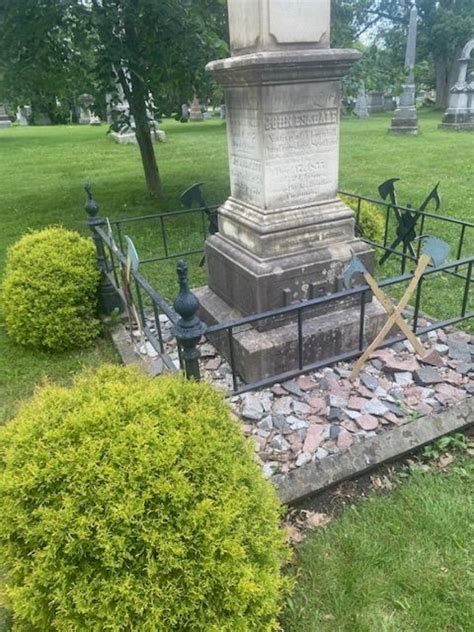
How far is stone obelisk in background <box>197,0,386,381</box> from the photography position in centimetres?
Answer: 344

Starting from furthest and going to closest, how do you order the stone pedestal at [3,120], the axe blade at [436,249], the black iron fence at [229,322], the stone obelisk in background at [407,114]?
the stone pedestal at [3,120]
the stone obelisk in background at [407,114]
the axe blade at [436,249]
the black iron fence at [229,322]

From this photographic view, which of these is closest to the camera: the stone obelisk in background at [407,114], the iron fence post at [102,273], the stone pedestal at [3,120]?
the iron fence post at [102,273]

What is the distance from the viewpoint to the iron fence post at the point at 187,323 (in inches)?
104

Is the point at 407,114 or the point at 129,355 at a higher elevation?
the point at 407,114

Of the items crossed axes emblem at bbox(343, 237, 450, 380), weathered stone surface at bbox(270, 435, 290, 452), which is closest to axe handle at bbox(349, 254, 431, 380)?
crossed axes emblem at bbox(343, 237, 450, 380)

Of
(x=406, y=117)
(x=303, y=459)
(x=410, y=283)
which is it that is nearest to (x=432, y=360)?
(x=410, y=283)

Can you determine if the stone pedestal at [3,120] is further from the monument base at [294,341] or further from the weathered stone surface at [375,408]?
the weathered stone surface at [375,408]

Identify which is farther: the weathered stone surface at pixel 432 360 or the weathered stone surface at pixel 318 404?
the weathered stone surface at pixel 432 360

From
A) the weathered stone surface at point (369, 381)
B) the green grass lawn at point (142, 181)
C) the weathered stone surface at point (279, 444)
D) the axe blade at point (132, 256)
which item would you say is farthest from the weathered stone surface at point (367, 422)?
the green grass lawn at point (142, 181)

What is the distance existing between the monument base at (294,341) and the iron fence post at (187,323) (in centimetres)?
105

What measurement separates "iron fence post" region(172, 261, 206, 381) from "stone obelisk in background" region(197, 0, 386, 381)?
1.06 m

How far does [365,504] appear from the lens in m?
2.91

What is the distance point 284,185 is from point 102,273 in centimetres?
225

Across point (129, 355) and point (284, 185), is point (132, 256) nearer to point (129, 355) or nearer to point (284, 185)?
point (129, 355)
